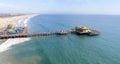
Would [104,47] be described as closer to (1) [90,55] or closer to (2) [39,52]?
(1) [90,55]

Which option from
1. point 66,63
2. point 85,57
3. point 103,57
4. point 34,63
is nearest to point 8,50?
point 34,63

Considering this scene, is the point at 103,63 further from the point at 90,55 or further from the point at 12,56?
the point at 12,56

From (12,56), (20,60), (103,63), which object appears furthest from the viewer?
(12,56)

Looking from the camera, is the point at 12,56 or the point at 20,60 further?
the point at 12,56

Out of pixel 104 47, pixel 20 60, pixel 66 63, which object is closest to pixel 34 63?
pixel 20 60

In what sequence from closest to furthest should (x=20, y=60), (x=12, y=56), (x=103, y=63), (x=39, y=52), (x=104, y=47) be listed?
(x=103, y=63)
(x=20, y=60)
(x=12, y=56)
(x=39, y=52)
(x=104, y=47)

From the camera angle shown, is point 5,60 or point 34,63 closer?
point 34,63

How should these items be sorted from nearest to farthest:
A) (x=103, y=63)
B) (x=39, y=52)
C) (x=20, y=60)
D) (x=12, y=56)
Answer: (x=103, y=63) < (x=20, y=60) < (x=12, y=56) < (x=39, y=52)

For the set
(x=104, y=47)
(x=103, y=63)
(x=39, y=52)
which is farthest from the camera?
(x=104, y=47)
